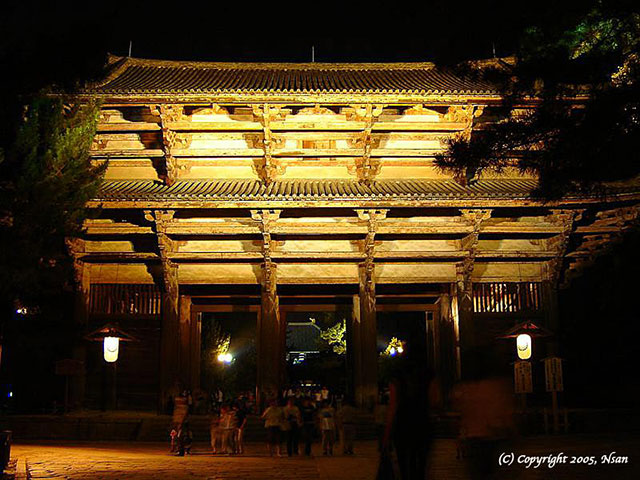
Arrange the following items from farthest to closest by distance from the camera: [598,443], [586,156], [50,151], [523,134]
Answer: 1. [598,443]
2. [50,151]
3. [523,134]
4. [586,156]

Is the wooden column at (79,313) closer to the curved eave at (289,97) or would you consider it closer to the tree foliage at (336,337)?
the curved eave at (289,97)

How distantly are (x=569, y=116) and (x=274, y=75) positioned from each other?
50.9 ft

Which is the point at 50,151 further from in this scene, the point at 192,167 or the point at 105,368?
the point at 105,368

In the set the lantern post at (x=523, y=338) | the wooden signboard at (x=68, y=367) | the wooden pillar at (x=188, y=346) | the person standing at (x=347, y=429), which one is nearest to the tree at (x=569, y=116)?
the person standing at (x=347, y=429)

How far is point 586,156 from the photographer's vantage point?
888cm

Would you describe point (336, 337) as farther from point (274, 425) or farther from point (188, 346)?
point (274, 425)

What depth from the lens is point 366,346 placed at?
1788cm

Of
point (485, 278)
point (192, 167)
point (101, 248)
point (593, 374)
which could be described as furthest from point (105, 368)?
point (593, 374)

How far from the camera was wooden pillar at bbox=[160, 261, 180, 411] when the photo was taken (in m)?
17.5

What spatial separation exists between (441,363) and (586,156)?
11377 mm

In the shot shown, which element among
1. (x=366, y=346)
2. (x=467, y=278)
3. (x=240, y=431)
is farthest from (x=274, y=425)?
(x=467, y=278)

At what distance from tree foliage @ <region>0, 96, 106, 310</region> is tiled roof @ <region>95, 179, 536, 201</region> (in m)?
3.43

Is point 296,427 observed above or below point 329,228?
below

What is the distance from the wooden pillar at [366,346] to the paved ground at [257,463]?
242cm
